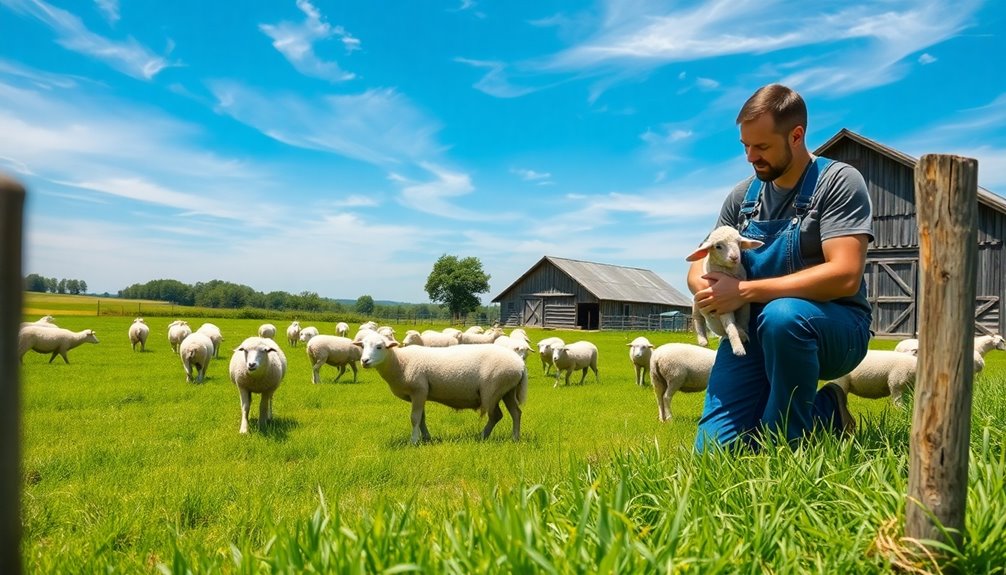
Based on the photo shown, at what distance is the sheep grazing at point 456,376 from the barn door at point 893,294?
2064cm

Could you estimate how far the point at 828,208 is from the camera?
4012mm

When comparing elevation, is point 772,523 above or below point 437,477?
above

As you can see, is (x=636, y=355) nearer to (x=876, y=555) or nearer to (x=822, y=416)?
(x=822, y=416)

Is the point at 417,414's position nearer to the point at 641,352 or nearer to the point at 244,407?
the point at 244,407

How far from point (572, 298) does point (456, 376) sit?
40.4m

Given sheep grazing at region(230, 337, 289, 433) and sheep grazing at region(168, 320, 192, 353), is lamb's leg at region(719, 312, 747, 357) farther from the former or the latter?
sheep grazing at region(168, 320, 192, 353)

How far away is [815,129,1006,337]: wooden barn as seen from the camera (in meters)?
22.9

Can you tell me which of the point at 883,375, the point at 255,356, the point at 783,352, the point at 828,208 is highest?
the point at 828,208

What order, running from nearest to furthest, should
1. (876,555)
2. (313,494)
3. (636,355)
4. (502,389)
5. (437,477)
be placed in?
(876,555), (313,494), (437,477), (502,389), (636,355)

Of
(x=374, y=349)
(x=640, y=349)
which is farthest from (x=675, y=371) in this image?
(x=374, y=349)

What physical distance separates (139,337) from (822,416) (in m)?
22.9

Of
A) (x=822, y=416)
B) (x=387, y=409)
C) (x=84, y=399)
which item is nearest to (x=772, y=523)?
(x=822, y=416)

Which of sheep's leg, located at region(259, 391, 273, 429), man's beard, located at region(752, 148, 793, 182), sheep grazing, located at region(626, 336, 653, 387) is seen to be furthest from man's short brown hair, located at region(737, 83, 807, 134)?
sheep grazing, located at region(626, 336, 653, 387)

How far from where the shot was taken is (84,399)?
421 inches
